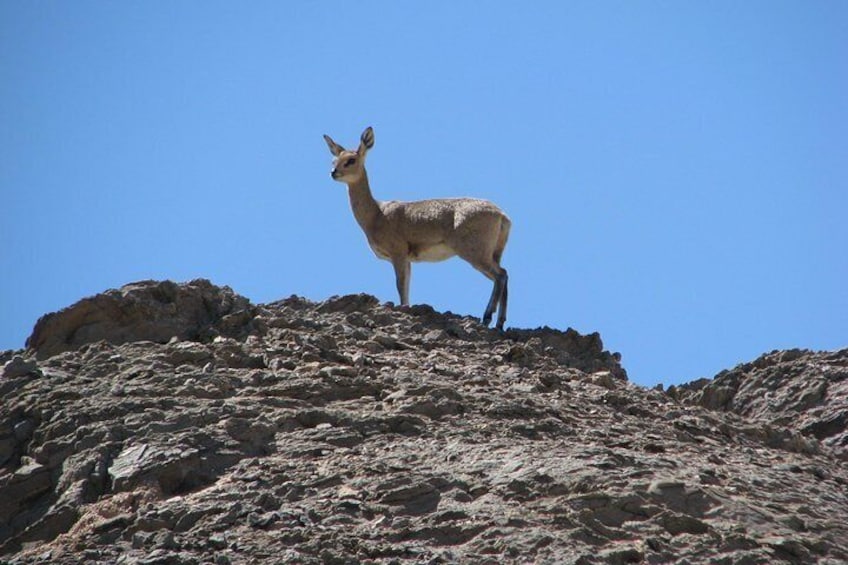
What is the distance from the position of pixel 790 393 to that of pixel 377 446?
6.06m

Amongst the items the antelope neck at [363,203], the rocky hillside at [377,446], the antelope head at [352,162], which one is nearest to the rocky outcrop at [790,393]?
the rocky hillside at [377,446]

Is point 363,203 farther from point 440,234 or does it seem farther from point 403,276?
point 440,234

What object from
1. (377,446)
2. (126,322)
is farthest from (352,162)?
(377,446)

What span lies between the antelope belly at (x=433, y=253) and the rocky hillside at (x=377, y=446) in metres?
3.57

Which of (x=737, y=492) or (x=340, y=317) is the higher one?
(x=340, y=317)

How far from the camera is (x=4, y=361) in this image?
53.8 feet

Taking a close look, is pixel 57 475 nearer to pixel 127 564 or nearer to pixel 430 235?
pixel 127 564

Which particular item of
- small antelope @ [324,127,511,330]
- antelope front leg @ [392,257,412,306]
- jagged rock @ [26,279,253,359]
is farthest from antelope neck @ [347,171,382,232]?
jagged rock @ [26,279,253,359]

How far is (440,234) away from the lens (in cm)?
2164

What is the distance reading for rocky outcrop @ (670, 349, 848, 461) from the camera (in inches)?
660

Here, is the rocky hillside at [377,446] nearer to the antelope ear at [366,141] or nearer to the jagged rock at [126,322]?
the jagged rock at [126,322]

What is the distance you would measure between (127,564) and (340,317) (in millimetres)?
6389

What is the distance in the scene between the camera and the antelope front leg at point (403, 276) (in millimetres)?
21688

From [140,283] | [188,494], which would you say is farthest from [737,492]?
[140,283]
